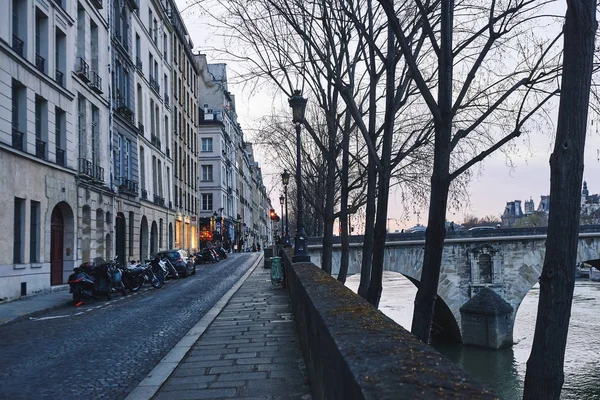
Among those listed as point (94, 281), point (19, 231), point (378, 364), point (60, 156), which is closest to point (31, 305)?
point (94, 281)

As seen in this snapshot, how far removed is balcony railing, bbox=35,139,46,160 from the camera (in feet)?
59.0

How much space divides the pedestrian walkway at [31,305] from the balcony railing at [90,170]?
17.0 feet

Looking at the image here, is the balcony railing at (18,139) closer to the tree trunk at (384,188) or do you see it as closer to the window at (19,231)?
the window at (19,231)

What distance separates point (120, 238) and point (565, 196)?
26.0m

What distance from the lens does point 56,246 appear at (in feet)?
66.3

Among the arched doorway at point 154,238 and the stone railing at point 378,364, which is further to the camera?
the arched doorway at point 154,238

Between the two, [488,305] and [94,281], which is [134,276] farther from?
[488,305]

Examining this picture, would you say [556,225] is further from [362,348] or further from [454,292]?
[454,292]

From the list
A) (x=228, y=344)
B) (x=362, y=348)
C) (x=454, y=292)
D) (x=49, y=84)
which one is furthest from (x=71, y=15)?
(x=454, y=292)

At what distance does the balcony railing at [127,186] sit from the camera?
2742 cm

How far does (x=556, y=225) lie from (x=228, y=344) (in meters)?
4.53

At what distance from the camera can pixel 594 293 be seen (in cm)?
5575

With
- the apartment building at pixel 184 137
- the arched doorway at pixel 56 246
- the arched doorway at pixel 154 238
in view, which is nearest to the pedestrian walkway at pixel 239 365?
the arched doorway at pixel 56 246

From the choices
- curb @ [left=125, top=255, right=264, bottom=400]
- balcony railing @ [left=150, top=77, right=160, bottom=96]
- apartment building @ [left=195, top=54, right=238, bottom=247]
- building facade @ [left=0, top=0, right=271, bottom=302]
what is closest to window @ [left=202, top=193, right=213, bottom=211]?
apartment building @ [left=195, top=54, right=238, bottom=247]
